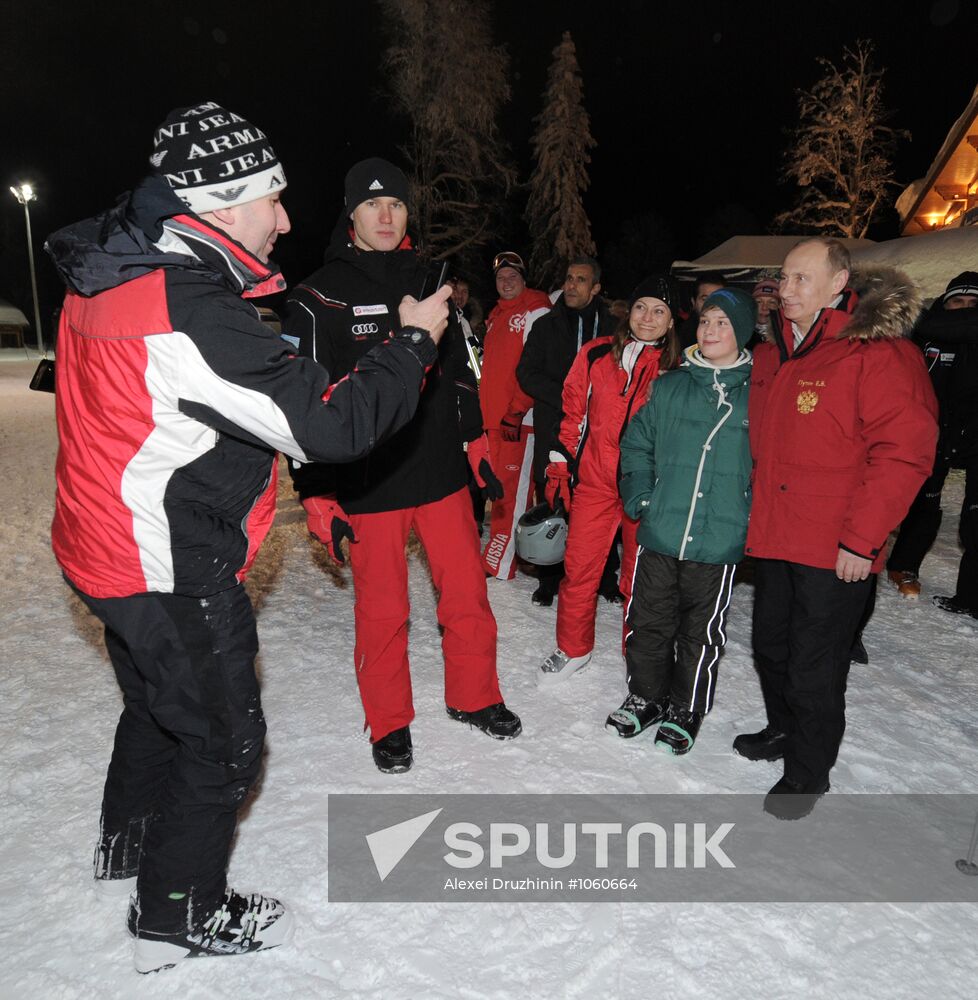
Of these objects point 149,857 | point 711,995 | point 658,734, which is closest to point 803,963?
point 711,995

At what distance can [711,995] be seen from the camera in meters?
1.99

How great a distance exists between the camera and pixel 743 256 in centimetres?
1708

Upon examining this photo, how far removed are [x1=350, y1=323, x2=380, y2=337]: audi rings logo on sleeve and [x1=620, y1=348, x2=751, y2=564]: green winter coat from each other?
126 centimetres

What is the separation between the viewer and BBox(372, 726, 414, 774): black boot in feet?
9.66

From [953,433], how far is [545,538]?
304 cm

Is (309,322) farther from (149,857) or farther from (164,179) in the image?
(149,857)

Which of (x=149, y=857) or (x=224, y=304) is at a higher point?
(x=224, y=304)

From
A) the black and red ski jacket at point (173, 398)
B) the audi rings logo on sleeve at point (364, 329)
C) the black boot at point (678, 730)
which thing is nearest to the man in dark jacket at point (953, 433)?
the black boot at point (678, 730)

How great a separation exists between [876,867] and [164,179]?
3.06 meters

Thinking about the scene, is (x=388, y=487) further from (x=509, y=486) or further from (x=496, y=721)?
(x=509, y=486)

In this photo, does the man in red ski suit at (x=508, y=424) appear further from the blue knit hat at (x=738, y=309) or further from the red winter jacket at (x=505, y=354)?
the blue knit hat at (x=738, y=309)

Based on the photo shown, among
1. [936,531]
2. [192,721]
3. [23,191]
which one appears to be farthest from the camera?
[23,191]

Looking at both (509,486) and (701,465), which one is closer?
(701,465)

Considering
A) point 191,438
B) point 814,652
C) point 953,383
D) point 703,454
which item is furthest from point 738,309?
point 953,383
